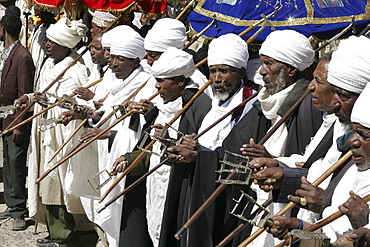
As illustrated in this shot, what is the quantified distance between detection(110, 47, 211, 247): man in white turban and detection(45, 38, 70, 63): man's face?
252 cm

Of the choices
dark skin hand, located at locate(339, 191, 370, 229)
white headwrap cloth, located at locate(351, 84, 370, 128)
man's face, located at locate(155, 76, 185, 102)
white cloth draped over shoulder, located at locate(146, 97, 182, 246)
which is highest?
white headwrap cloth, located at locate(351, 84, 370, 128)

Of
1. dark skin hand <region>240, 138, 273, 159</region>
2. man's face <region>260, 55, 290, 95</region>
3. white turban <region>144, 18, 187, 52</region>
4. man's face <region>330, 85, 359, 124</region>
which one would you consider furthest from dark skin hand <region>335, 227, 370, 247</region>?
white turban <region>144, 18, 187, 52</region>

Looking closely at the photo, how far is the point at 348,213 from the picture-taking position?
11.3 feet

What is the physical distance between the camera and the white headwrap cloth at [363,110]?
12.0 feet

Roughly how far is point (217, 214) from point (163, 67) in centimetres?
123

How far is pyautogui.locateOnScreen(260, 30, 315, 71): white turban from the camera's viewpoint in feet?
17.3

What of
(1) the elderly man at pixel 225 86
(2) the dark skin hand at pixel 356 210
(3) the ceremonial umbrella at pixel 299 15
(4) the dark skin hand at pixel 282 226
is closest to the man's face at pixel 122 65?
(3) the ceremonial umbrella at pixel 299 15

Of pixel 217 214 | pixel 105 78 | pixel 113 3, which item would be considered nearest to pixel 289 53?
pixel 217 214

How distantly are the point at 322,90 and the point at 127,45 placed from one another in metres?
2.91

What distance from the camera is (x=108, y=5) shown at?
28.2 feet

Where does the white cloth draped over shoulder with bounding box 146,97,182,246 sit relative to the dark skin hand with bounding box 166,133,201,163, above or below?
below

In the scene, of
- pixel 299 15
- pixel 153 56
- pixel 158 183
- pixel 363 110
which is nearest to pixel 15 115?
pixel 153 56

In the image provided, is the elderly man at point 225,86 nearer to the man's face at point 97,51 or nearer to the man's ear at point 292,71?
the man's ear at point 292,71

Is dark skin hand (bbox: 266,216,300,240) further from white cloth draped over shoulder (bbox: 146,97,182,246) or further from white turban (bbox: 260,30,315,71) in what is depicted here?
white cloth draped over shoulder (bbox: 146,97,182,246)
